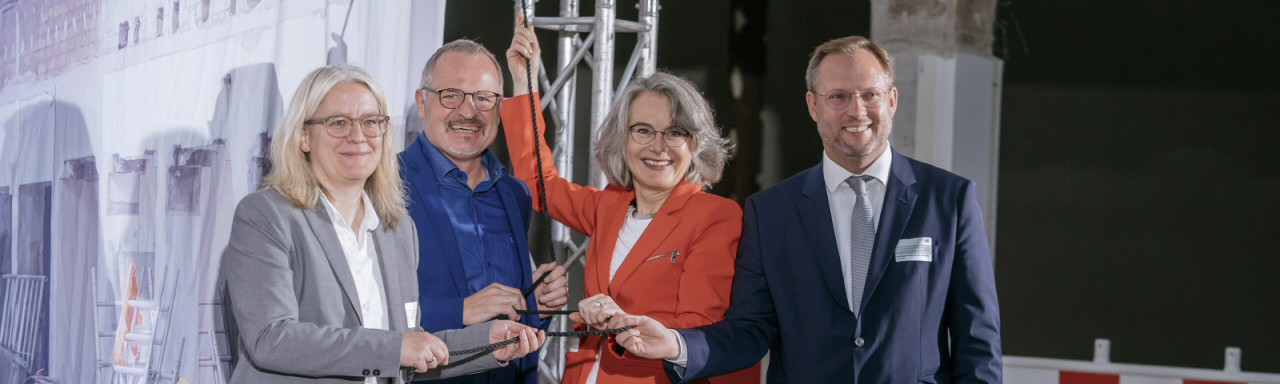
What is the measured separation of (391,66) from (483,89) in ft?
3.25

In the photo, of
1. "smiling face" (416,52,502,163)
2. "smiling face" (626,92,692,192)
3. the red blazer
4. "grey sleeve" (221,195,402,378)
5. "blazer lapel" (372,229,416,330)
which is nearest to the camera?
"grey sleeve" (221,195,402,378)

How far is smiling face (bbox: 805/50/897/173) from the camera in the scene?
91.1 inches

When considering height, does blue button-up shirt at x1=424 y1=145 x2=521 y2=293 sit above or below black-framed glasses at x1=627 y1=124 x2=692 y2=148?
below

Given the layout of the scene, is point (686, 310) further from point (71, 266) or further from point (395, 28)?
point (395, 28)

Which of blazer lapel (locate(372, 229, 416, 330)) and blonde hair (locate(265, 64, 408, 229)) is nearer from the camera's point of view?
blonde hair (locate(265, 64, 408, 229))

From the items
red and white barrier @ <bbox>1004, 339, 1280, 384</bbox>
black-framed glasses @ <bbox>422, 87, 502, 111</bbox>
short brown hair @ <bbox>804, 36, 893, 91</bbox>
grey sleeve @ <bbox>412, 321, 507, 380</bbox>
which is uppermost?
short brown hair @ <bbox>804, 36, 893, 91</bbox>

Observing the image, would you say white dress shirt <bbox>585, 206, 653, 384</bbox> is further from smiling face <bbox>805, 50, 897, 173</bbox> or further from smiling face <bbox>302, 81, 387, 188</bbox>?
smiling face <bbox>302, 81, 387, 188</bbox>

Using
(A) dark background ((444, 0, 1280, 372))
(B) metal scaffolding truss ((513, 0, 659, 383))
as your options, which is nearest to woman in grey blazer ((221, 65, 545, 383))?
(B) metal scaffolding truss ((513, 0, 659, 383))

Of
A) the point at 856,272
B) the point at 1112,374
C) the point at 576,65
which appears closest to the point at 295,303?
the point at 856,272

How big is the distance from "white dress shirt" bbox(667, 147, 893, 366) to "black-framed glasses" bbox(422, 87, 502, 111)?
33.1 inches

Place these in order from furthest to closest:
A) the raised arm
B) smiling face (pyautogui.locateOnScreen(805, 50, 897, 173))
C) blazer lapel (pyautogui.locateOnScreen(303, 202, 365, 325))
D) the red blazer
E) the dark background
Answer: the dark background
the raised arm
the red blazer
smiling face (pyautogui.locateOnScreen(805, 50, 897, 173))
blazer lapel (pyautogui.locateOnScreen(303, 202, 365, 325))

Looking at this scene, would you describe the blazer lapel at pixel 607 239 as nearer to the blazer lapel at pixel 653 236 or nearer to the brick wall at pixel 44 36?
the blazer lapel at pixel 653 236

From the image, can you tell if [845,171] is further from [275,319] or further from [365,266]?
[275,319]

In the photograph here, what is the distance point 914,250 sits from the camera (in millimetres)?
2217
